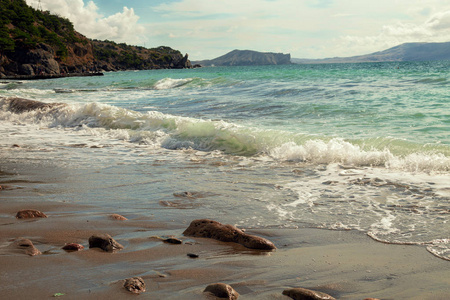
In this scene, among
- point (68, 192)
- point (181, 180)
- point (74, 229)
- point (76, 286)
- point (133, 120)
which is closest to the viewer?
point (76, 286)

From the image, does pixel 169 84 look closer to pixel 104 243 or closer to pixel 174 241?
pixel 174 241

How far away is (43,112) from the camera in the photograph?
1516cm

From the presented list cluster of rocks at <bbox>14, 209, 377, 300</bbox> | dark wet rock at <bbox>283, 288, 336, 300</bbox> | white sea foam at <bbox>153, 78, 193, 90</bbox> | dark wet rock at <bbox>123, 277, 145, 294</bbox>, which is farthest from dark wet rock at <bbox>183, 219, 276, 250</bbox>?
white sea foam at <bbox>153, 78, 193, 90</bbox>

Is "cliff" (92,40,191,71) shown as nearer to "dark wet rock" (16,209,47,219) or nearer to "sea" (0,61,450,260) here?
"sea" (0,61,450,260)

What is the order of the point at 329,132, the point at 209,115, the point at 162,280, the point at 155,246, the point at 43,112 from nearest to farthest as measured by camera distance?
the point at 162,280 < the point at 155,246 < the point at 329,132 < the point at 209,115 < the point at 43,112

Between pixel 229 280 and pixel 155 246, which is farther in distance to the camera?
pixel 155 246

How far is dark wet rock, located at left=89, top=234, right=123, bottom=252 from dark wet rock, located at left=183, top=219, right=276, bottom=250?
26.7 inches

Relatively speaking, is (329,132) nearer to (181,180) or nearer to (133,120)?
(181,180)

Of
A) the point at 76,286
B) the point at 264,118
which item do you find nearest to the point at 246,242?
the point at 76,286

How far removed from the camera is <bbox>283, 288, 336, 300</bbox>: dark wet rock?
2316 millimetres

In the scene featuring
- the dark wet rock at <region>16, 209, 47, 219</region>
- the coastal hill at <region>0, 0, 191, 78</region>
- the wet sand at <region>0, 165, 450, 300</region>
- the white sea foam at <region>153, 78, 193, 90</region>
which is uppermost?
the coastal hill at <region>0, 0, 191, 78</region>

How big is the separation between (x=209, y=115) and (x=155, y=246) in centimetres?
1095

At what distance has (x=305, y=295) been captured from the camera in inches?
91.4

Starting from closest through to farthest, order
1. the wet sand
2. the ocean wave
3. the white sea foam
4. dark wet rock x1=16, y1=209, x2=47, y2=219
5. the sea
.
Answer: the wet sand < dark wet rock x1=16, y1=209, x2=47, y2=219 < the sea < the ocean wave < the white sea foam
